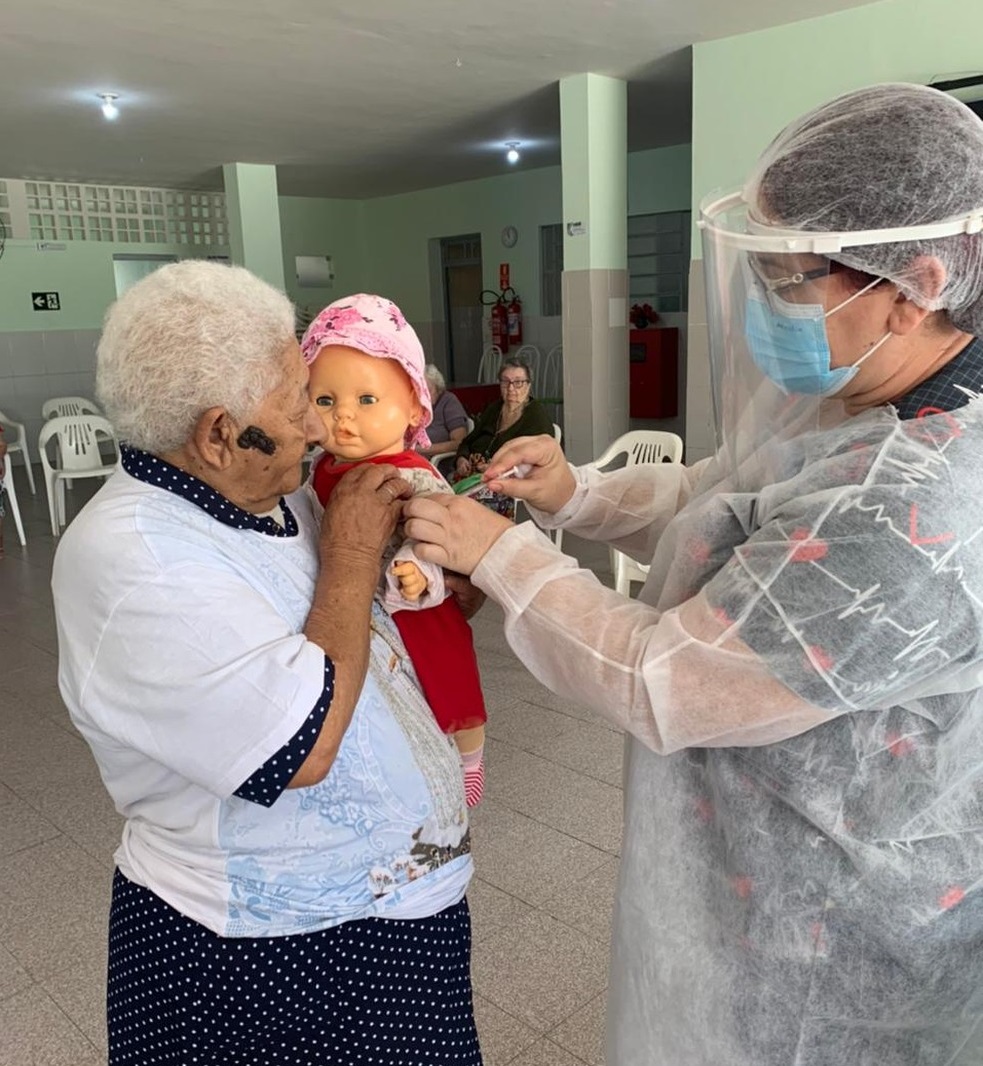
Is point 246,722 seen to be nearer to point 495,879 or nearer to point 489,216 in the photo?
point 495,879

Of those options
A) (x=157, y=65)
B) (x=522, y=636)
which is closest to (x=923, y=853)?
(x=522, y=636)

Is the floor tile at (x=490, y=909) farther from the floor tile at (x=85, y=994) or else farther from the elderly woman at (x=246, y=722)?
the elderly woman at (x=246, y=722)

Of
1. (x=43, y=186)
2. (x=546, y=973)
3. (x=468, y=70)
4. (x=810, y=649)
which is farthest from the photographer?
(x=43, y=186)

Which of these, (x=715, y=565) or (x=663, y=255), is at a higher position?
(x=663, y=255)

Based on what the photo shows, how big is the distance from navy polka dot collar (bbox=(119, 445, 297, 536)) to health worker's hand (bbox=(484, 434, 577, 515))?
0.45 meters

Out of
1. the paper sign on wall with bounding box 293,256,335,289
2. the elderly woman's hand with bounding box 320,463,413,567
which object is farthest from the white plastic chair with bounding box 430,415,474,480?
the paper sign on wall with bounding box 293,256,335,289

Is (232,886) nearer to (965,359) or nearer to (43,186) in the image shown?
(965,359)

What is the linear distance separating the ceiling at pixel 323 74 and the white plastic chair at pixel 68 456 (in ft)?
7.16

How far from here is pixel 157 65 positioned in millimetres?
5441

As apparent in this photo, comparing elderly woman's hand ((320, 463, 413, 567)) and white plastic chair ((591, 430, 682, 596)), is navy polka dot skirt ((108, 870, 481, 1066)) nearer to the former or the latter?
elderly woman's hand ((320, 463, 413, 567))

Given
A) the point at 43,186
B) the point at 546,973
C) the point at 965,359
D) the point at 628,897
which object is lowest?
the point at 546,973

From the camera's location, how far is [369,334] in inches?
48.2

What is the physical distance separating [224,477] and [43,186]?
396 inches

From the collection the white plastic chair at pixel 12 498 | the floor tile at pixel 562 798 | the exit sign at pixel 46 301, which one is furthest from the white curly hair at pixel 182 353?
the exit sign at pixel 46 301
